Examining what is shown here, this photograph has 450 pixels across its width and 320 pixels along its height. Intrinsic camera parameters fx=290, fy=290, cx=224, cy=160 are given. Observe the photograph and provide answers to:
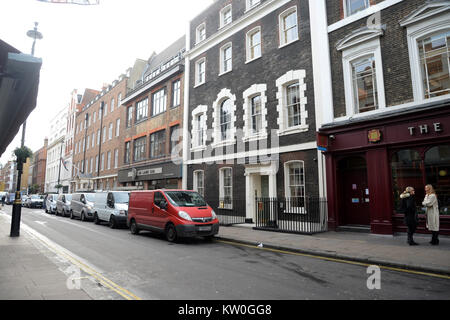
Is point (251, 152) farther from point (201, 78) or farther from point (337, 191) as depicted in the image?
point (201, 78)

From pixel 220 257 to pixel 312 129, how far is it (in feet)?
25.5

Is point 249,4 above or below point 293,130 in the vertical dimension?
above

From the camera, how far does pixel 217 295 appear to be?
466 cm

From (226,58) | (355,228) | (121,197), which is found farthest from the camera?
(226,58)

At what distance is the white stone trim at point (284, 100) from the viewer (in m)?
13.5

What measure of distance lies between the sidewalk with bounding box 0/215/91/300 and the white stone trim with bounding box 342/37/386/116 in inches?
443

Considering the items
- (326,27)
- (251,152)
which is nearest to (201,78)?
(251,152)

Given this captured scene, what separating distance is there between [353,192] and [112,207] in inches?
473

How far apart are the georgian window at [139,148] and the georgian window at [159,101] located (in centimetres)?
295

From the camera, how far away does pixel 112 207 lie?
1565 cm

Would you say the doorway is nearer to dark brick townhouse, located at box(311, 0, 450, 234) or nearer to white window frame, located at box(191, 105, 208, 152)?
dark brick townhouse, located at box(311, 0, 450, 234)

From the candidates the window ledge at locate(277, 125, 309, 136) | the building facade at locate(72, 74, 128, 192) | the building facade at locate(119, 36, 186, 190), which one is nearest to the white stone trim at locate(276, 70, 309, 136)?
the window ledge at locate(277, 125, 309, 136)

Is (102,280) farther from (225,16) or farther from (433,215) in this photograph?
(225,16)

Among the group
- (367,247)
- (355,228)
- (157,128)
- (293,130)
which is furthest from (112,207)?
(367,247)
